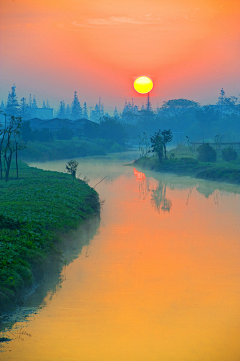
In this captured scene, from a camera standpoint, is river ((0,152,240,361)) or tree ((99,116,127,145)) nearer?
river ((0,152,240,361))

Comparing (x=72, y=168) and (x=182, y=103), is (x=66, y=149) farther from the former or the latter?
(x=182, y=103)

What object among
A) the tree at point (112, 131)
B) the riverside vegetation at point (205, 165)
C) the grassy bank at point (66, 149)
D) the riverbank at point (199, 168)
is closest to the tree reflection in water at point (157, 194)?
the riverbank at point (199, 168)

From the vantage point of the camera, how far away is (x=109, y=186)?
38.7 meters

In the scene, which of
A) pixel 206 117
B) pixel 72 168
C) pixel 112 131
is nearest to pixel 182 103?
pixel 206 117

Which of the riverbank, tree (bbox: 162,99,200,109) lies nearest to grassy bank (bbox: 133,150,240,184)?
the riverbank

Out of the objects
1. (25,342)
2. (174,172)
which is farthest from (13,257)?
(174,172)

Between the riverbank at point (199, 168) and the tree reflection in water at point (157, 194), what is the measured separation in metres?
4.87

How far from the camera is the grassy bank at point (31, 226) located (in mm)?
11680

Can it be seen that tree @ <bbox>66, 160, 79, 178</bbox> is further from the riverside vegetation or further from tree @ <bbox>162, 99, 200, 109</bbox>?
tree @ <bbox>162, 99, 200, 109</bbox>

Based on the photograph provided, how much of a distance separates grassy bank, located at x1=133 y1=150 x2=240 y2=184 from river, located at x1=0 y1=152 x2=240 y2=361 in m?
17.7

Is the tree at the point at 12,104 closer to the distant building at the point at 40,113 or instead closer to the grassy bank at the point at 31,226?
the distant building at the point at 40,113

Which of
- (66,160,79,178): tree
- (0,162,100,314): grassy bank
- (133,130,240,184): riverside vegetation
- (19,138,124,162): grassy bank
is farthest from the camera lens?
(19,138,124,162): grassy bank

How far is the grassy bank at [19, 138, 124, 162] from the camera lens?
2862 inches

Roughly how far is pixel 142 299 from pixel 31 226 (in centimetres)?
525
